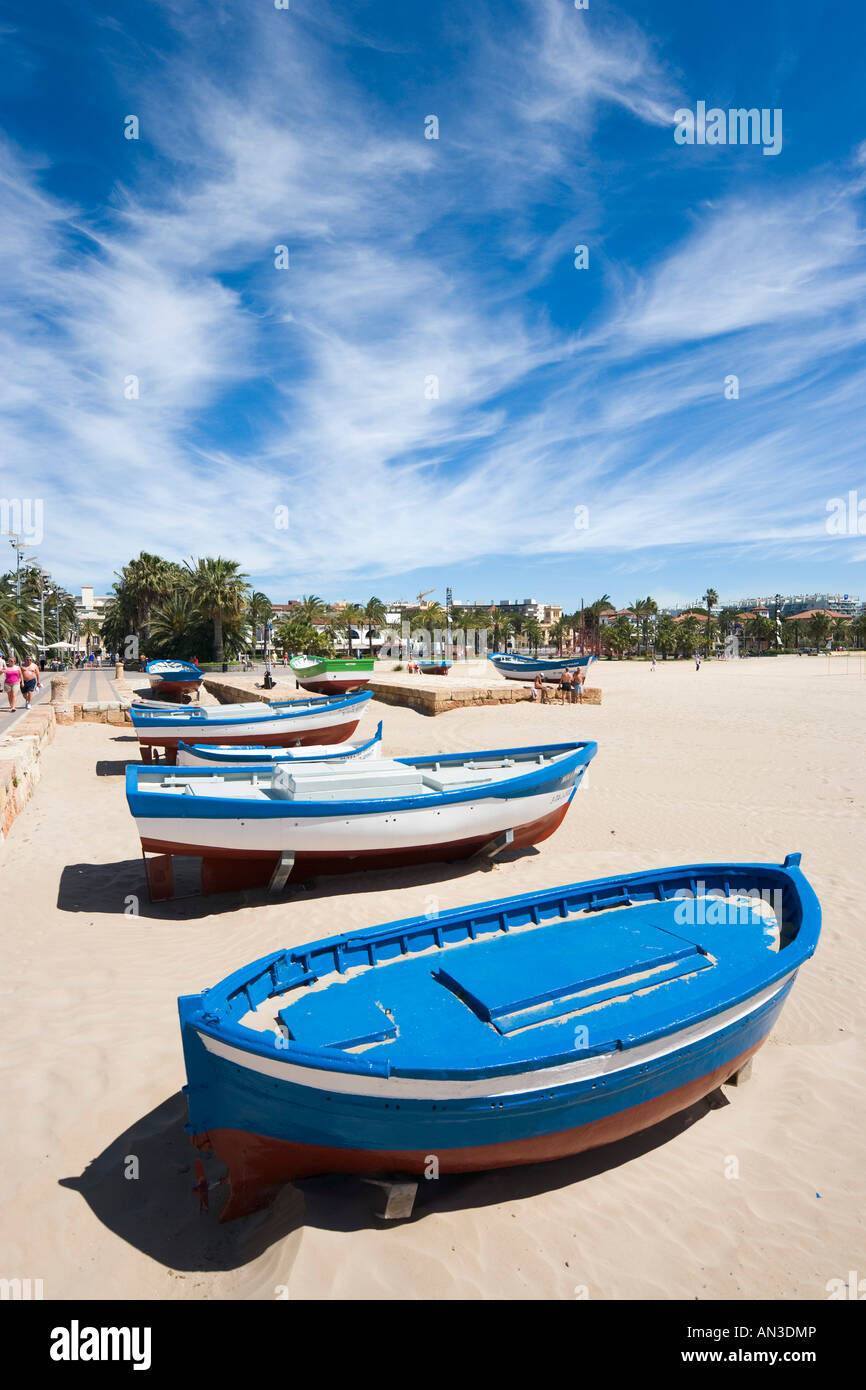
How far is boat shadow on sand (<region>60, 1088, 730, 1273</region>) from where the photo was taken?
3309mm

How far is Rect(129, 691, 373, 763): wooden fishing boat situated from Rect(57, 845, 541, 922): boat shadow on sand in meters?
4.56

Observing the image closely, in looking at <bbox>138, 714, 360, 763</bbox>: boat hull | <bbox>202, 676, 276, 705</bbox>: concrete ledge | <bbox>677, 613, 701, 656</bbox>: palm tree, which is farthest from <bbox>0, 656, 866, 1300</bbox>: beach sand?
<bbox>677, 613, 701, 656</bbox>: palm tree

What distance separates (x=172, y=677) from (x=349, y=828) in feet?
54.9

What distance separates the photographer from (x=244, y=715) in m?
15.3

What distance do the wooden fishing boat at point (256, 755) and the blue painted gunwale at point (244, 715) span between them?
2569 millimetres

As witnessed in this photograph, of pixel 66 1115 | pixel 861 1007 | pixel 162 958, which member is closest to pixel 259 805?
pixel 162 958

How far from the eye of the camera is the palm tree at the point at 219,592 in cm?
4169

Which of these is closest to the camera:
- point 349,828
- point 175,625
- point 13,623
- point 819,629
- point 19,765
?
point 349,828

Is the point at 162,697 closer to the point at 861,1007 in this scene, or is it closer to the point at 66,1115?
the point at 66,1115

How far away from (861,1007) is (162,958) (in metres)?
6.25

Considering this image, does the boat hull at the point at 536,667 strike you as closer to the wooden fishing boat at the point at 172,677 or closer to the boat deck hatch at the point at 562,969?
the wooden fishing boat at the point at 172,677

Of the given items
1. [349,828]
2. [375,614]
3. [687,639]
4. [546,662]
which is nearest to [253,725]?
[349,828]

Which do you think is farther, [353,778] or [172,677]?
[172,677]

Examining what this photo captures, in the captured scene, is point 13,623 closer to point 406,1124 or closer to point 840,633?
point 406,1124
